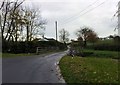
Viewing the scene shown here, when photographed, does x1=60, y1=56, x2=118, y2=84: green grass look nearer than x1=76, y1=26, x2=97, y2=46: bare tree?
Yes

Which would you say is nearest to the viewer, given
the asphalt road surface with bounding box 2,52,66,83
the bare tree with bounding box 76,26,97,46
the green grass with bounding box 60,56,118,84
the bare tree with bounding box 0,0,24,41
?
the green grass with bounding box 60,56,118,84

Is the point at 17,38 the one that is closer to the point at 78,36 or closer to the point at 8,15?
the point at 8,15

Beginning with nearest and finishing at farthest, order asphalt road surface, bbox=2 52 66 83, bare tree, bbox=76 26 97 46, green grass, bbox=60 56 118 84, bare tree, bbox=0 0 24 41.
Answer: green grass, bbox=60 56 118 84 → asphalt road surface, bbox=2 52 66 83 → bare tree, bbox=0 0 24 41 → bare tree, bbox=76 26 97 46

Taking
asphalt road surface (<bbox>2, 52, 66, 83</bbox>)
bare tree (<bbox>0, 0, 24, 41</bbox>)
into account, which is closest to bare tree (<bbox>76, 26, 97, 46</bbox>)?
bare tree (<bbox>0, 0, 24, 41</bbox>)

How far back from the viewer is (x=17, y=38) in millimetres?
61656

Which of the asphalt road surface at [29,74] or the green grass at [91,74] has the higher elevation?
the green grass at [91,74]

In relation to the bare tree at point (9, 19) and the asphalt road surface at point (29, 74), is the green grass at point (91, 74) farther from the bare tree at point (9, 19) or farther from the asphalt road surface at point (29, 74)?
the bare tree at point (9, 19)

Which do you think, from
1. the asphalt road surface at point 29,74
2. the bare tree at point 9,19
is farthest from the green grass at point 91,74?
the bare tree at point 9,19

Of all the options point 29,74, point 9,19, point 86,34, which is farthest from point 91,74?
point 86,34

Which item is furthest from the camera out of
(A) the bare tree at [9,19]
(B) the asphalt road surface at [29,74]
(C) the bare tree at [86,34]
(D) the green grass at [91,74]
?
(C) the bare tree at [86,34]

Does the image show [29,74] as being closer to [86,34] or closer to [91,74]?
[91,74]

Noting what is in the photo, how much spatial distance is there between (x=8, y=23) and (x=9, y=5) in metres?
3.63

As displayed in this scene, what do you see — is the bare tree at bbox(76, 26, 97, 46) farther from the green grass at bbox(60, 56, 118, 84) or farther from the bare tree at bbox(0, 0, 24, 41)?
the green grass at bbox(60, 56, 118, 84)

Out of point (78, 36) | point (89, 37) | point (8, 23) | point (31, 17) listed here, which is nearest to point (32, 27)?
point (31, 17)
